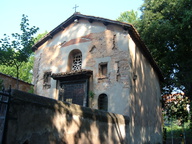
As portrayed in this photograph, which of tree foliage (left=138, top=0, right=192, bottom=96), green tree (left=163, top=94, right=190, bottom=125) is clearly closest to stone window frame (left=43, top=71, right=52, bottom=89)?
tree foliage (left=138, top=0, right=192, bottom=96)

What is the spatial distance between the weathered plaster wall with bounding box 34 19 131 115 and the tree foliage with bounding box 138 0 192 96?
643cm

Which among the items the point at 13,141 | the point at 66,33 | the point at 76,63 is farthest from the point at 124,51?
the point at 13,141

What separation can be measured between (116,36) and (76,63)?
129 inches

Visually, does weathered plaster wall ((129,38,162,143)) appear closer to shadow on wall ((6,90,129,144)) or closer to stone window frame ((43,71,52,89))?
shadow on wall ((6,90,129,144))

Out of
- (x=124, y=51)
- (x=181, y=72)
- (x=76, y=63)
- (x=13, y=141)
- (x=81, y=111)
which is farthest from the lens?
(x=181, y=72)

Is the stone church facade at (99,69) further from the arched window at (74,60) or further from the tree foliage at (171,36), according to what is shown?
the tree foliage at (171,36)

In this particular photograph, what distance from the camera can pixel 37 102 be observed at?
489 cm

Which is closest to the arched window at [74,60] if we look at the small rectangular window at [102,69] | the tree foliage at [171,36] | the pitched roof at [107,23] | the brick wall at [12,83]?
the small rectangular window at [102,69]

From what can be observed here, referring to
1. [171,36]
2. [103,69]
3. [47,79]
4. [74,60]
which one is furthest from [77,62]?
[171,36]

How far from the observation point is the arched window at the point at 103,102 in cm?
1152

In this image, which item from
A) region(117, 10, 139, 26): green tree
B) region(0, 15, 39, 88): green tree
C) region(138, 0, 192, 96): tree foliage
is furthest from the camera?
region(117, 10, 139, 26): green tree

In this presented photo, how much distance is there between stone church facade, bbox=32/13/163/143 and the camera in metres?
11.3

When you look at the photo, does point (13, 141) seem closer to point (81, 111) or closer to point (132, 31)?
point (81, 111)

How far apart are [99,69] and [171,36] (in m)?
8.41
